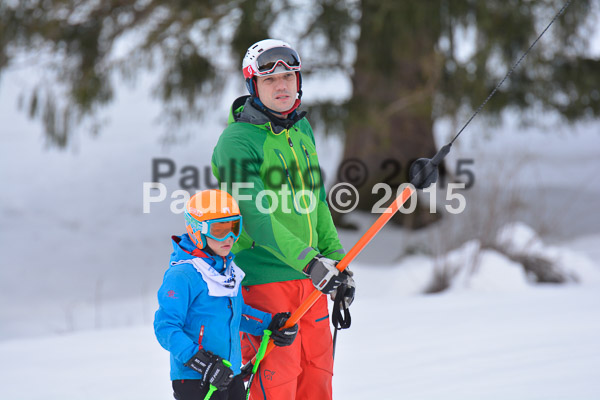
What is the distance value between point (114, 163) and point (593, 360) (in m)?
11.3

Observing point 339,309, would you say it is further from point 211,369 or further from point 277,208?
point 211,369

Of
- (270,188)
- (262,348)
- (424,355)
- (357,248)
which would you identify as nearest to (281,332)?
(262,348)

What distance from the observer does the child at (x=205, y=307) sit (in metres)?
2.03

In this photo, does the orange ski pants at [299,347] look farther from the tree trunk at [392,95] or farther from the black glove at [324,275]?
the tree trunk at [392,95]

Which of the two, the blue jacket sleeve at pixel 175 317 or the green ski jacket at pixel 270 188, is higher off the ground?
the green ski jacket at pixel 270 188

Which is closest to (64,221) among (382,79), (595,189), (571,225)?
(382,79)

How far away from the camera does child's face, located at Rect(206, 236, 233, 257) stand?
2143mm

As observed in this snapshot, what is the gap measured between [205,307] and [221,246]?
0.65ft

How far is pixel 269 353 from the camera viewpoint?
2.27 m

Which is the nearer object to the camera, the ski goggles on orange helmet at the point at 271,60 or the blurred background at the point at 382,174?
the ski goggles on orange helmet at the point at 271,60

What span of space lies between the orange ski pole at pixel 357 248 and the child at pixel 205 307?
48mm

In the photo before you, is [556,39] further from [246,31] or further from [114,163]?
[114,163]

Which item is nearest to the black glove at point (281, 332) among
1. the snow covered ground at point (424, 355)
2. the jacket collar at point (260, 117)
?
the jacket collar at point (260, 117)

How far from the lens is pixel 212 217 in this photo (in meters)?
2.11
